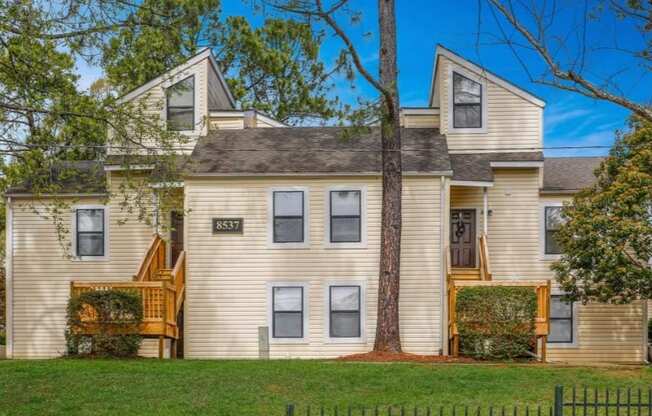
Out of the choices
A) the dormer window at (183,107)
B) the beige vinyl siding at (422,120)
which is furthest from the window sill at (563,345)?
the dormer window at (183,107)

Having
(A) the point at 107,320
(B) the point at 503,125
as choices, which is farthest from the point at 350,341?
(B) the point at 503,125

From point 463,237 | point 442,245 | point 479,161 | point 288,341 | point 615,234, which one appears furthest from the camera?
point 463,237

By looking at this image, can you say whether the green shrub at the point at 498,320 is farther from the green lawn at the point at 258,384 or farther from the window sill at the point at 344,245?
the window sill at the point at 344,245

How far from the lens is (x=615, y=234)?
2156 centimetres

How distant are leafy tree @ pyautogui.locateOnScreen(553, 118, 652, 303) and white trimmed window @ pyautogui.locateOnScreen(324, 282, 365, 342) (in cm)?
516

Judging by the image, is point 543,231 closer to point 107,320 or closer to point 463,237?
point 463,237

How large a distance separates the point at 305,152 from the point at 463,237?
5.06m

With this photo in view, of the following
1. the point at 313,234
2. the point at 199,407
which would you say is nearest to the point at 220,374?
the point at 199,407

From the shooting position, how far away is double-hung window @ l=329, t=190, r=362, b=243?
23.2 m

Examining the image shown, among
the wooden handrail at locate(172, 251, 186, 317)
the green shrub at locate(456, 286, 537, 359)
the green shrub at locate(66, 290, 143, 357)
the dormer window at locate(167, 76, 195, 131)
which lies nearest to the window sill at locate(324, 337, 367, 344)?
the green shrub at locate(456, 286, 537, 359)

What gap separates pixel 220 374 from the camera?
16.3 m

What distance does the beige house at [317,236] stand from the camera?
75.6 ft

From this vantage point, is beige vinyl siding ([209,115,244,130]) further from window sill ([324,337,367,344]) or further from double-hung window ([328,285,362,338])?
window sill ([324,337,367,344])

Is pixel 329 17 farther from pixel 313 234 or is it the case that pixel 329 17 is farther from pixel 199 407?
pixel 199 407
